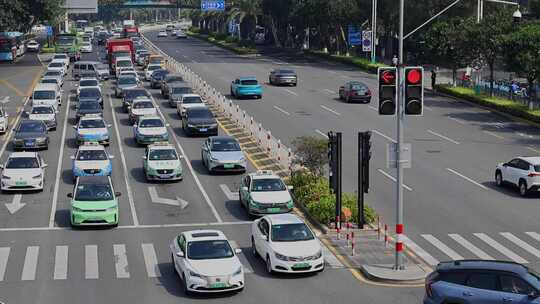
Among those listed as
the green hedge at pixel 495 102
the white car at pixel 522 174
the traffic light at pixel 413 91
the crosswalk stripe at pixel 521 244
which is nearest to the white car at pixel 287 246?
the traffic light at pixel 413 91

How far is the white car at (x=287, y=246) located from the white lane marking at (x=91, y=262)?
503 centimetres

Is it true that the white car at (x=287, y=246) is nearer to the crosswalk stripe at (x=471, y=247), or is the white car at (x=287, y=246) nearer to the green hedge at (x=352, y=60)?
the crosswalk stripe at (x=471, y=247)

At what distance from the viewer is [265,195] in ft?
120

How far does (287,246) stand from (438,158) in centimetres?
2098

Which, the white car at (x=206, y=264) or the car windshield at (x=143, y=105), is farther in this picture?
the car windshield at (x=143, y=105)

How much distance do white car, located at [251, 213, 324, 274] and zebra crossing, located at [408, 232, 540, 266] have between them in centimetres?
405

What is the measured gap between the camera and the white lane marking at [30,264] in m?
28.6


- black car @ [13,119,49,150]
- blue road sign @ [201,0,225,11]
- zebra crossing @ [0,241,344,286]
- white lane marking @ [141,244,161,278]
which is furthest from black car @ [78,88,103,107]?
blue road sign @ [201,0,225,11]

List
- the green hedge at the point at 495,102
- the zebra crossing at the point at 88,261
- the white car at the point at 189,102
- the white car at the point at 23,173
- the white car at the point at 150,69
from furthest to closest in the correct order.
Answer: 1. the white car at the point at 150,69
2. the green hedge at the point at 495,102
3. the white car at the point at 189,102
4. the white car at the point at 23,173
5. the zebra crossing at the point at 88,261

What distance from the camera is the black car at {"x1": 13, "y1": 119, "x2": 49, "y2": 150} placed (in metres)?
49.9

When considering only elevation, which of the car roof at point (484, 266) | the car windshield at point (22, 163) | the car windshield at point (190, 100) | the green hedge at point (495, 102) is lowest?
the car roof at point (484, 266)

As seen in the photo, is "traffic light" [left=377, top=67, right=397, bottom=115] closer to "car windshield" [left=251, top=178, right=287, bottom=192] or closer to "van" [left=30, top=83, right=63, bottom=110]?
"car windshield" [left=251, top=178, right=287, bottom=192]

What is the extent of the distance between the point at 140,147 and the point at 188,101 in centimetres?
963

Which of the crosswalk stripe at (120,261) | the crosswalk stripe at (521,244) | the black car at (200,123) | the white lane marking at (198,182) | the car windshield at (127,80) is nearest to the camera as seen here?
the crosswalk stripe at (120,261)
